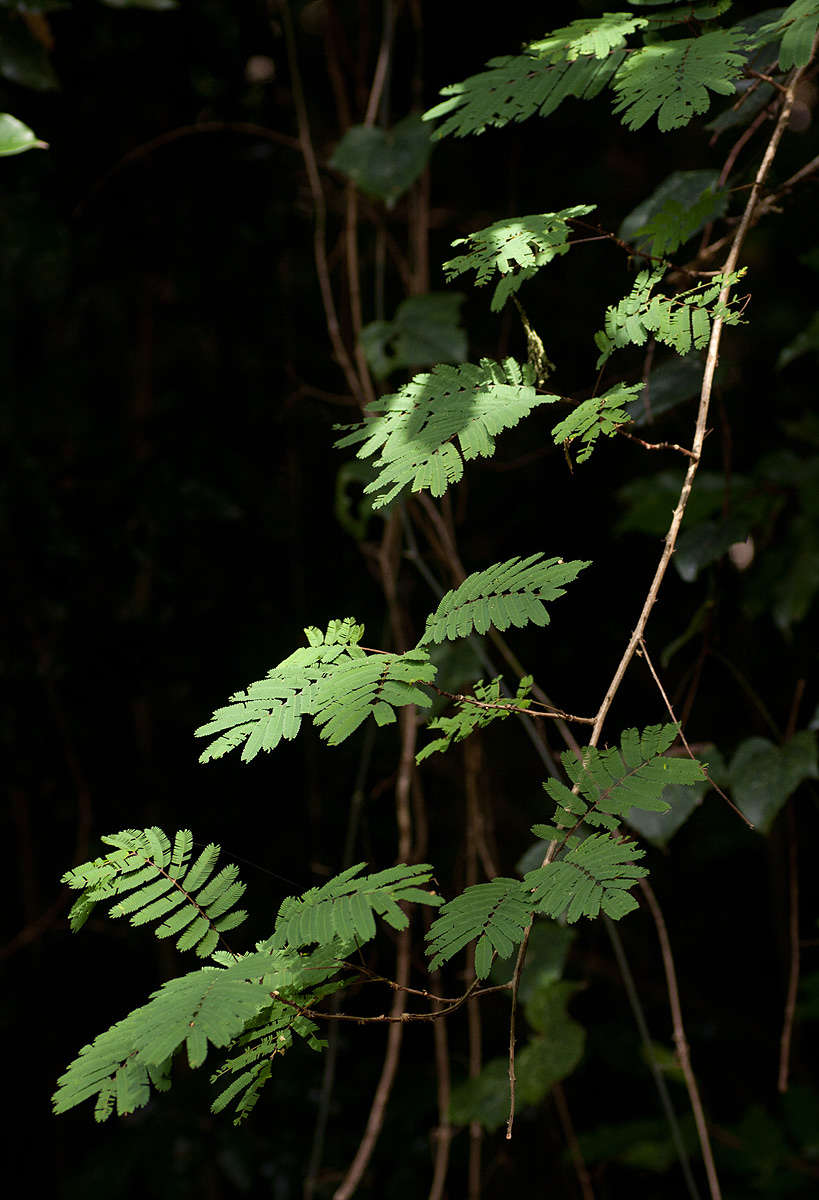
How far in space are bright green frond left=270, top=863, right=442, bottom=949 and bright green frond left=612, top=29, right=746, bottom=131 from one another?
687 mm

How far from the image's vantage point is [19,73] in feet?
5.23

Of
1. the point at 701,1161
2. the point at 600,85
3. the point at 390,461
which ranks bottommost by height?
the point at 701,1161

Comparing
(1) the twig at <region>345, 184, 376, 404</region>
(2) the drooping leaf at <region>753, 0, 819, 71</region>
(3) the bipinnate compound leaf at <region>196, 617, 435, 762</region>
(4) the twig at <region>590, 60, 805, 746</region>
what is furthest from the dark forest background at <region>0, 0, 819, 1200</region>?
(3) the bipinnate compound leaf at <region>196, 617, 435, 762</region>

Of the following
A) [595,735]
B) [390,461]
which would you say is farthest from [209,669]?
[595,735]

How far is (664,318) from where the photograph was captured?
90cm

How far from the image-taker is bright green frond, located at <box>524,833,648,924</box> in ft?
2.12

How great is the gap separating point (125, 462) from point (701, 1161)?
6.79 ft

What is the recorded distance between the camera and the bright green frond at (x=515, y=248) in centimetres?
94

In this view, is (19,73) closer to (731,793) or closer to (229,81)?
(229,81)

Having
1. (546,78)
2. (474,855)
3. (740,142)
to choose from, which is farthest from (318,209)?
(474,855)

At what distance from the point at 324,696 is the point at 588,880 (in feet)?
0.75

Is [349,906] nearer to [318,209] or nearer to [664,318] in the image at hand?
[664,318]

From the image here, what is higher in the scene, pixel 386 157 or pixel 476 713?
pixel 386 157

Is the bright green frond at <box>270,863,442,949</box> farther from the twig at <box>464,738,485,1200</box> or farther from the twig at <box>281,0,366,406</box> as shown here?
the twig at <box>281,0,366,406</box>
